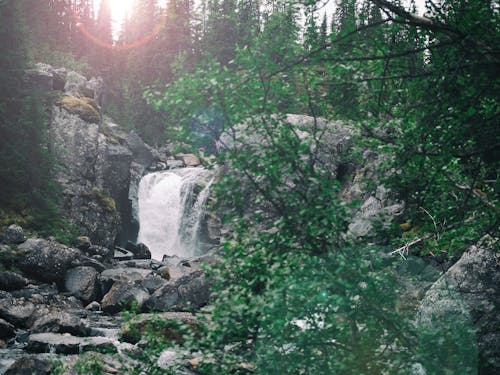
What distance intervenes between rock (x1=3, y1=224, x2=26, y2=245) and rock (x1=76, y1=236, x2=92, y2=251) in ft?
13.7

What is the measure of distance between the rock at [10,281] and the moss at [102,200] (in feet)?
34.2

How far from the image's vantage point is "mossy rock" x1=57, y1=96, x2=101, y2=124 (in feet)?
98.9

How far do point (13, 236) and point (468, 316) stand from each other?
19136 mm

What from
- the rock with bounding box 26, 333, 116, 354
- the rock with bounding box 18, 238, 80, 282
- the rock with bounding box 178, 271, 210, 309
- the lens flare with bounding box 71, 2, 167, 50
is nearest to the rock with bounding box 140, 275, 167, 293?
the rock with bounding box 178, 271, 210, 309

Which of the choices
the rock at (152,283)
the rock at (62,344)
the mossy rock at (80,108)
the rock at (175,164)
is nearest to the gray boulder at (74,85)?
the mossy rock at (80,108)

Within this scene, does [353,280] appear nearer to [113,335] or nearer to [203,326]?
[203,326]

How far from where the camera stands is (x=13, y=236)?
2081 cm

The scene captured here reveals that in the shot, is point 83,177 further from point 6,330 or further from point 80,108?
point 6,330

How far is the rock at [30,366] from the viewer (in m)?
10.1

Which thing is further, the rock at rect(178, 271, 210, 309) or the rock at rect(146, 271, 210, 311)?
the rock at rect(178, 271, 210, 309)

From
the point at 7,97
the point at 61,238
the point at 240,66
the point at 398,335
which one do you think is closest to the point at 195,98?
the point at 240,66

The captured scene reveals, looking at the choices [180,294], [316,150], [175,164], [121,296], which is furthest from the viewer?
[175,164]

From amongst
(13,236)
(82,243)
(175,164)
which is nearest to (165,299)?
(13,236)

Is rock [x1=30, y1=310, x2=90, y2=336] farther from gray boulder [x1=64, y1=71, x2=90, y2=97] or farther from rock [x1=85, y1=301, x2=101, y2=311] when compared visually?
gray boulder [x1=64, y1=71, x2=90, y2=97]
